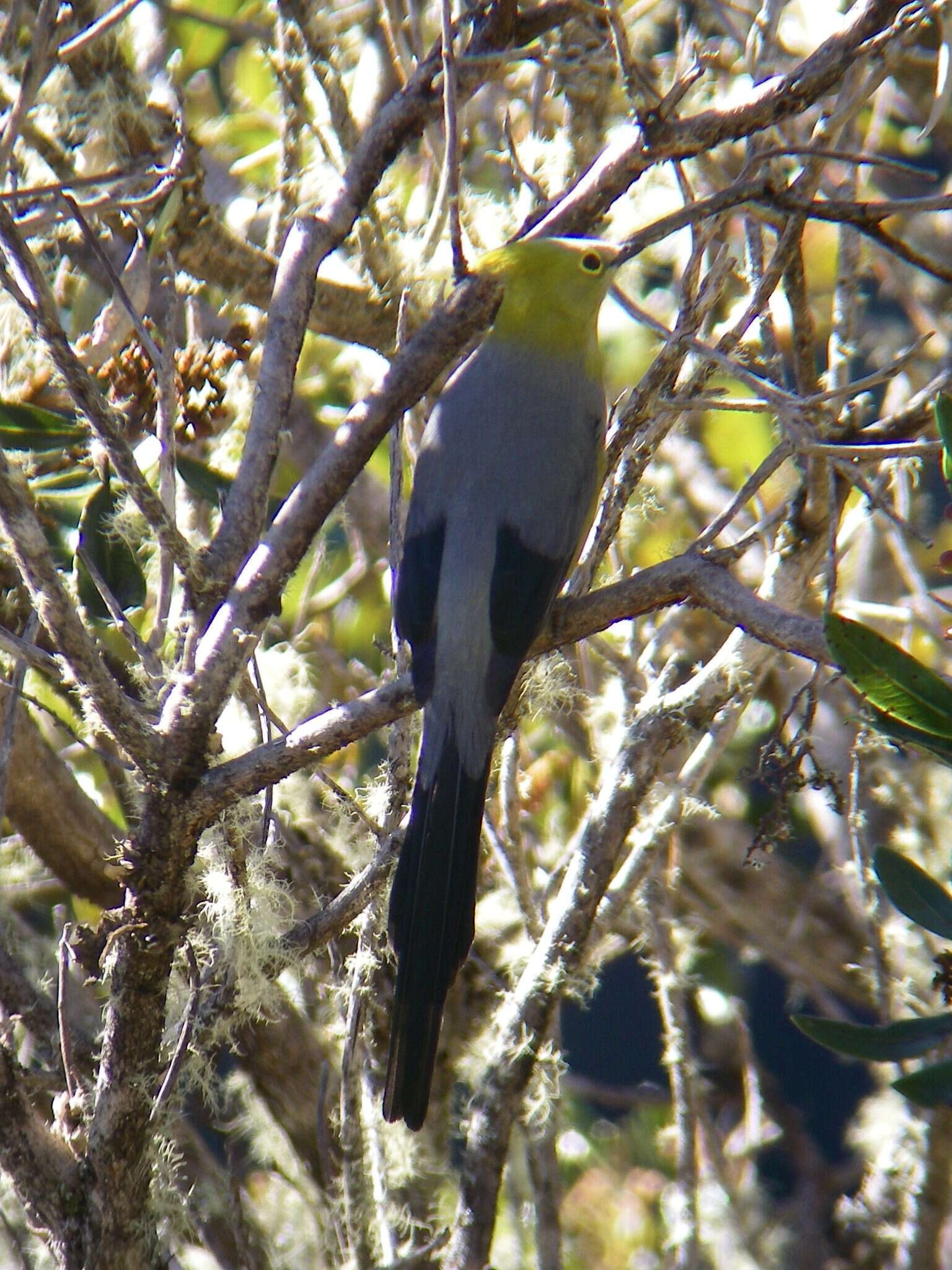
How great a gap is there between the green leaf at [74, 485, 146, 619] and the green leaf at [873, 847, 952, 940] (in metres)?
1.44

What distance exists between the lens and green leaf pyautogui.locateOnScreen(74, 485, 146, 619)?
237cm

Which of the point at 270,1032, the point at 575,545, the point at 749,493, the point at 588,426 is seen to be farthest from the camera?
the point at 270,1032

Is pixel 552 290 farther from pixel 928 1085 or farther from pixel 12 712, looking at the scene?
pixel 928 1085

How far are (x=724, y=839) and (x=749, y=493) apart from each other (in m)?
1.95

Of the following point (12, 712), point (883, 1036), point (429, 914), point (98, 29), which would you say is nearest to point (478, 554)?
point (429, 914)

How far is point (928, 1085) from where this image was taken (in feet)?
5.42

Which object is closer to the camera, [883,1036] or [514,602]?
[883,1036]

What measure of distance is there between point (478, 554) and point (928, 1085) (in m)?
1.15

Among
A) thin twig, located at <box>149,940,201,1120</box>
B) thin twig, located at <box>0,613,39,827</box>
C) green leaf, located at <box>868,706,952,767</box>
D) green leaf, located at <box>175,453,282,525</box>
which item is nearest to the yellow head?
green leaf, located at <box>175,453,282,525</box>

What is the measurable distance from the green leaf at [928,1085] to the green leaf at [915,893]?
0.21 meters

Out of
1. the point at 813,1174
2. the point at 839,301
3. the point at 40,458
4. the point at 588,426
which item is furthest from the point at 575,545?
the point at 813,1174

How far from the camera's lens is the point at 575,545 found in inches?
92.8

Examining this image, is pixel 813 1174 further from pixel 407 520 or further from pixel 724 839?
pixel 407 520

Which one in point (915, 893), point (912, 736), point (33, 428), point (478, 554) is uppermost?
point (33, 428)
